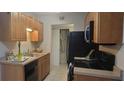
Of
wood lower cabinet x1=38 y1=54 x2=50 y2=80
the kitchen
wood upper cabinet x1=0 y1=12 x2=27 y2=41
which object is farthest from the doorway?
wood upper cabinet x1=0 y1=12 x2=27 y2=41

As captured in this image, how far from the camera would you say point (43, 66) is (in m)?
3.48

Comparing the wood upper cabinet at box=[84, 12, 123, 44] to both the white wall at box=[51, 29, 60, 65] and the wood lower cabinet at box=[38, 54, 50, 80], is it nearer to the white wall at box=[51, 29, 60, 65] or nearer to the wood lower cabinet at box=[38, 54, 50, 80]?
the white wall at box=[51, 29, 60, 65]

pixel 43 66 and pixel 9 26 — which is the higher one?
pixel 9 26

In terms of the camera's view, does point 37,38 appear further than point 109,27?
Yes

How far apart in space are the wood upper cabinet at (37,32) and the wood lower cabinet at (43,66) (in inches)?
17.9

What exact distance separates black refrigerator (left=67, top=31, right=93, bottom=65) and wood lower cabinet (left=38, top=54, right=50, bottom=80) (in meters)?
0.64

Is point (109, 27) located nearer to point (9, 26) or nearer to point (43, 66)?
point (9, 26)

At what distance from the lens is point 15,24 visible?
253cm

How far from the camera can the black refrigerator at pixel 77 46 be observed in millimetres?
3139

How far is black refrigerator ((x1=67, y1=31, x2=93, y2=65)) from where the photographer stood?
10.3 ft

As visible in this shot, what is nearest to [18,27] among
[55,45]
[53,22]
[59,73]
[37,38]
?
[37,38]

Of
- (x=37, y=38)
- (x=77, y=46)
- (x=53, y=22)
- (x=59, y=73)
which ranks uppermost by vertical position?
(x=53, y=22)

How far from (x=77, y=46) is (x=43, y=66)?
0.96 metres

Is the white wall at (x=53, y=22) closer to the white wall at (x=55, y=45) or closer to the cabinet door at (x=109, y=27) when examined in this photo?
the white wall at (x=55, y=45)
